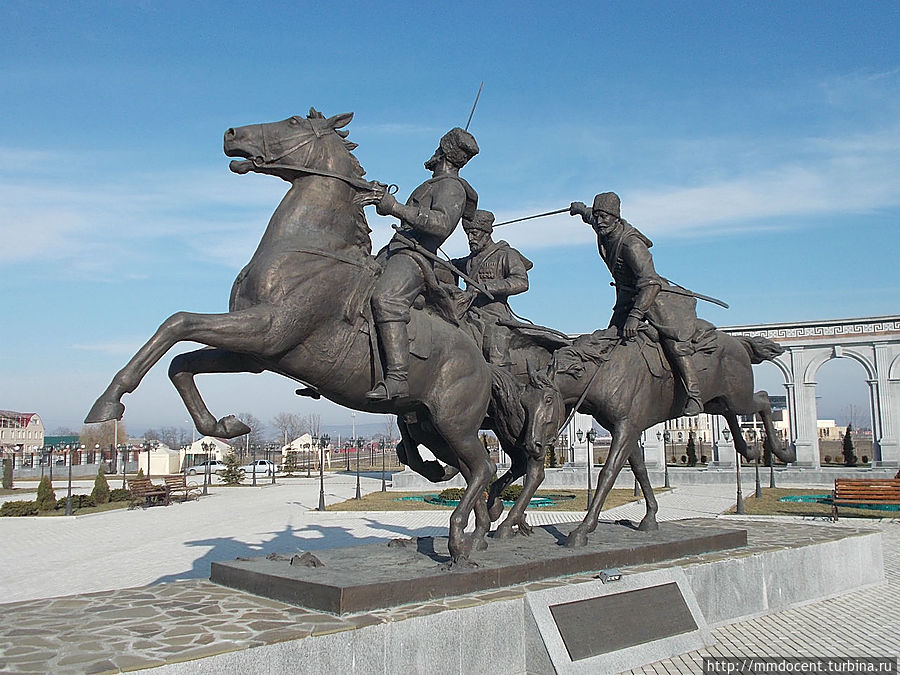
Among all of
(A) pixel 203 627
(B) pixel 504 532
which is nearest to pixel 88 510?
(B) pixel 504 532

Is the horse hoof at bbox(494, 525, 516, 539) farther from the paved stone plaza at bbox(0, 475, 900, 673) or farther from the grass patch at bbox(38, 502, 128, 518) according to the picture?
the grass patch at bbox(38, 502, 128, 518)

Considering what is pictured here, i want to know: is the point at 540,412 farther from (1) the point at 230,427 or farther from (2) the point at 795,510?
(2) the point at 795,510

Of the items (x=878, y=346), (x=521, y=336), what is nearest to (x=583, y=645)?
(x=521, y=336)

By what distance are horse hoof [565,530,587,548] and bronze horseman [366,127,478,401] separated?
105 inches

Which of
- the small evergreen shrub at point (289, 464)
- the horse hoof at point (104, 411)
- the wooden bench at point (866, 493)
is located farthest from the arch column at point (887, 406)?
the horse hoof at point (104, 411)

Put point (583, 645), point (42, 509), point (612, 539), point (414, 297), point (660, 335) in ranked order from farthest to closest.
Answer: point (42, 509) → point (660, 335) → point (612, 539) → point (414, 297) → point (583, 645)

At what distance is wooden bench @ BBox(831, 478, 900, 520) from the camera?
693 inches

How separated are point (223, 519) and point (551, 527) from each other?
13839 millimetres

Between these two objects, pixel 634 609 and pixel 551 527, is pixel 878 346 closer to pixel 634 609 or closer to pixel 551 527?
pixel 551 527

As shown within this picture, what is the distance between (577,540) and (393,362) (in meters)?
2.98

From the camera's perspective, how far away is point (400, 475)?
3039 cm

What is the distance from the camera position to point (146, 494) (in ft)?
82.6

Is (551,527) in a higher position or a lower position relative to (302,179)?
lower

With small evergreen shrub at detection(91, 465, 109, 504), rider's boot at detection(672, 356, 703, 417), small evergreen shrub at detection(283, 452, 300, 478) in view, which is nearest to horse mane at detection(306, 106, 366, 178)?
rider's boot at detection(672, 356, 703, 417)
